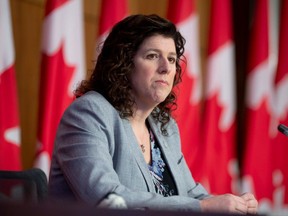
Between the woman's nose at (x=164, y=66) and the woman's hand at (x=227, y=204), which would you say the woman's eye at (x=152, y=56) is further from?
the woman's hand at (x=227, y=204)

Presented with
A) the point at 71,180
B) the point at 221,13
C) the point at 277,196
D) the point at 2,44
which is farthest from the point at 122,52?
the point at 277,196

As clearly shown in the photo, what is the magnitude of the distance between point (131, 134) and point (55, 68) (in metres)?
1.42

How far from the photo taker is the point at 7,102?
10.4ft

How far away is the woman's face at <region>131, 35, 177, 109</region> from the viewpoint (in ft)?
7.16

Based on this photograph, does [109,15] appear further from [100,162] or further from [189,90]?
[100,162]

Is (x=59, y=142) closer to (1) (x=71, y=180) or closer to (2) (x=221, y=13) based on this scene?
(1) (x=71, y=180)

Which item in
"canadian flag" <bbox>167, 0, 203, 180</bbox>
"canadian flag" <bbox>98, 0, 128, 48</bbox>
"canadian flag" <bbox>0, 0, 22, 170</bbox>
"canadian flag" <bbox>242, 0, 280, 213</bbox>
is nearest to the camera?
"canadian flag" <bbox>0, 0, 22, 170</bbox>

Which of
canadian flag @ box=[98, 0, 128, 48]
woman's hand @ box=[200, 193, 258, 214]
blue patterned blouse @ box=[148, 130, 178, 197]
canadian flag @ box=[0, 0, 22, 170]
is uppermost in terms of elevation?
canadian flag @ box=[98, 0, 128, 48]

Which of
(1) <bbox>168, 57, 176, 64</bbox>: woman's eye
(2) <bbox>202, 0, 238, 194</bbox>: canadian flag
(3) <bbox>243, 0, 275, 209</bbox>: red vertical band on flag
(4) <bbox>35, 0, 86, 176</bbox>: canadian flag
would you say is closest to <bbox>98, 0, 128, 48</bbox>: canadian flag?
(4) <bbox>35, 0, 86, 176</bbox>: canadian flag

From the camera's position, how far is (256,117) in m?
4.32

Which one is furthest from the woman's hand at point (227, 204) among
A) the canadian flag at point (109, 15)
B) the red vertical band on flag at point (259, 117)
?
the red vertical band on flag at point (259, 117)

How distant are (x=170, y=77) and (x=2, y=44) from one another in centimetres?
129

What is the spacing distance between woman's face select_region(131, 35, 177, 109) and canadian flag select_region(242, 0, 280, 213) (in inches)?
87.9

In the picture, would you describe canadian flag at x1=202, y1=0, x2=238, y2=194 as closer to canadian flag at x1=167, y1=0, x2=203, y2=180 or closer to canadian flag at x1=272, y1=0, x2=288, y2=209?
canadian flag at x1=167, y1=0, x2=203, y2=180
